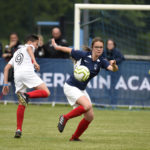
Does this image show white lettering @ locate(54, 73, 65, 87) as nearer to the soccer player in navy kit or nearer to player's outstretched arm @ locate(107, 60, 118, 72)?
the soccer player in navy kit

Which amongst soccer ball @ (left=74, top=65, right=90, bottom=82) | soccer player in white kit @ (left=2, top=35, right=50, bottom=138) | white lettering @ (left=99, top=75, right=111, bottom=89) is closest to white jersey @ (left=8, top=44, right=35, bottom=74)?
soccer player in white kit @ (left=2, top=35, right=50, bottom=138)

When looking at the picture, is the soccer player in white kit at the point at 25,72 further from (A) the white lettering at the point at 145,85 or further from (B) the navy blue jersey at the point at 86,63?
(A) the white lettering at the point at 145,85

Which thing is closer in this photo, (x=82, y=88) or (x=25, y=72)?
(x=82, y=88)

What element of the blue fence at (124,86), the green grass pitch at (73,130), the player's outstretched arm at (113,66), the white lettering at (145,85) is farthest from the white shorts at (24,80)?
the white lettering at (145,85)

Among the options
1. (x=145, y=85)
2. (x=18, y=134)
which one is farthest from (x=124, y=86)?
(x=18, y=134)

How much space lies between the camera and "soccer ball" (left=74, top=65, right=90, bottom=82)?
30.0ft

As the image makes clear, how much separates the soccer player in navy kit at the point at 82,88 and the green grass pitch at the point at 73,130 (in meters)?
0.33

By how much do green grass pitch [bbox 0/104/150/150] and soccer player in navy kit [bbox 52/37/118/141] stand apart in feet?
1.07

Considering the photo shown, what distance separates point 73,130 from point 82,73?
2011mm

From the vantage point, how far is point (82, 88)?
9.32m

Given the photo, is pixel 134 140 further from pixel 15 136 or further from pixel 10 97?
pixel 10 97

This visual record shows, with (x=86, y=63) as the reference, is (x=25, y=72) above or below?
below

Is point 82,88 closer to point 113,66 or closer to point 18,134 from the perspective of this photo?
point 113,66

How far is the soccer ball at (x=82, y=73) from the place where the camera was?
360 inches
